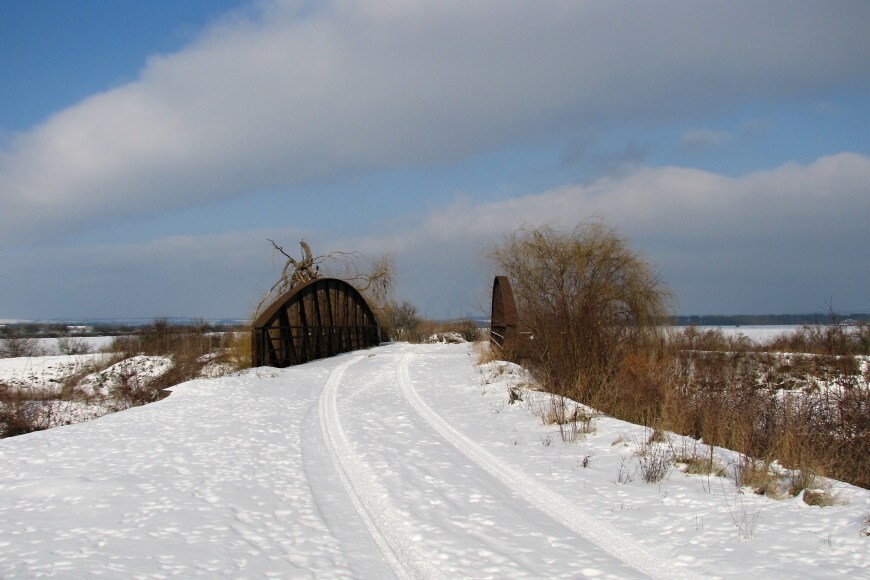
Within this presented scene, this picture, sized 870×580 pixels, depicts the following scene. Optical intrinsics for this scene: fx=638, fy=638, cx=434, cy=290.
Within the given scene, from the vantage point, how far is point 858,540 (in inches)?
182

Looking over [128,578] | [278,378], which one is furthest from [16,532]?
[278,378]

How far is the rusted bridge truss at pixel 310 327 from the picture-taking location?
19.2 m

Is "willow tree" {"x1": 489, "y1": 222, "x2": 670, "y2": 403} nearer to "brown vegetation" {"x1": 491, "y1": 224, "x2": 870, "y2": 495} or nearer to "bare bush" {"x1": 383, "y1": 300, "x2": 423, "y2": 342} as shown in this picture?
"brown vegetation" {"x1": 491, "y1": 224, "x2": 870, "y2": 495}

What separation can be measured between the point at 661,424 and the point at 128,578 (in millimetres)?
6682

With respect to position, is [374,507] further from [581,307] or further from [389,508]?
[581,307]

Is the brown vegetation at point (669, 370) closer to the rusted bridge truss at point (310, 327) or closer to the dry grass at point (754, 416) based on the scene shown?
the dry grass at point (754, 416)

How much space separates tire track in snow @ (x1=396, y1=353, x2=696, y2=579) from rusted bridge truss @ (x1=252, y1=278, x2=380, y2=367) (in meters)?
11.0

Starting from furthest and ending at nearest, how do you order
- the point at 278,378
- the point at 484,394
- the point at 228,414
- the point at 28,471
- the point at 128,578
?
the point at 278,378 → the point at 484,394 → the point at 228,414 → the point at 28,471 → the point at 128,578

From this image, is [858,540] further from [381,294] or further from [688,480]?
[381,294]

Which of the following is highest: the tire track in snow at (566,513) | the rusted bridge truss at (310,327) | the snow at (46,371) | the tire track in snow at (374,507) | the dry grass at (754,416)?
the rusted bridge truss at (310,327)

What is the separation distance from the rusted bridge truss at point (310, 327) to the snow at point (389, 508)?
9.32 m

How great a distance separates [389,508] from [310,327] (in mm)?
17750

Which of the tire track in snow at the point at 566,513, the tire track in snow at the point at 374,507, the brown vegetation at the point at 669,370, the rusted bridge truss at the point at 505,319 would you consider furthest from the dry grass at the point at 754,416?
the tire track in snow at the point at 374,507

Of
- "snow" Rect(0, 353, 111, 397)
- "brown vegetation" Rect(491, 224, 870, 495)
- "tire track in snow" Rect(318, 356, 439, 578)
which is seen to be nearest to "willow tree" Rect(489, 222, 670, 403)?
"brown vegetation" Rect(491, 224, 870, 495)
